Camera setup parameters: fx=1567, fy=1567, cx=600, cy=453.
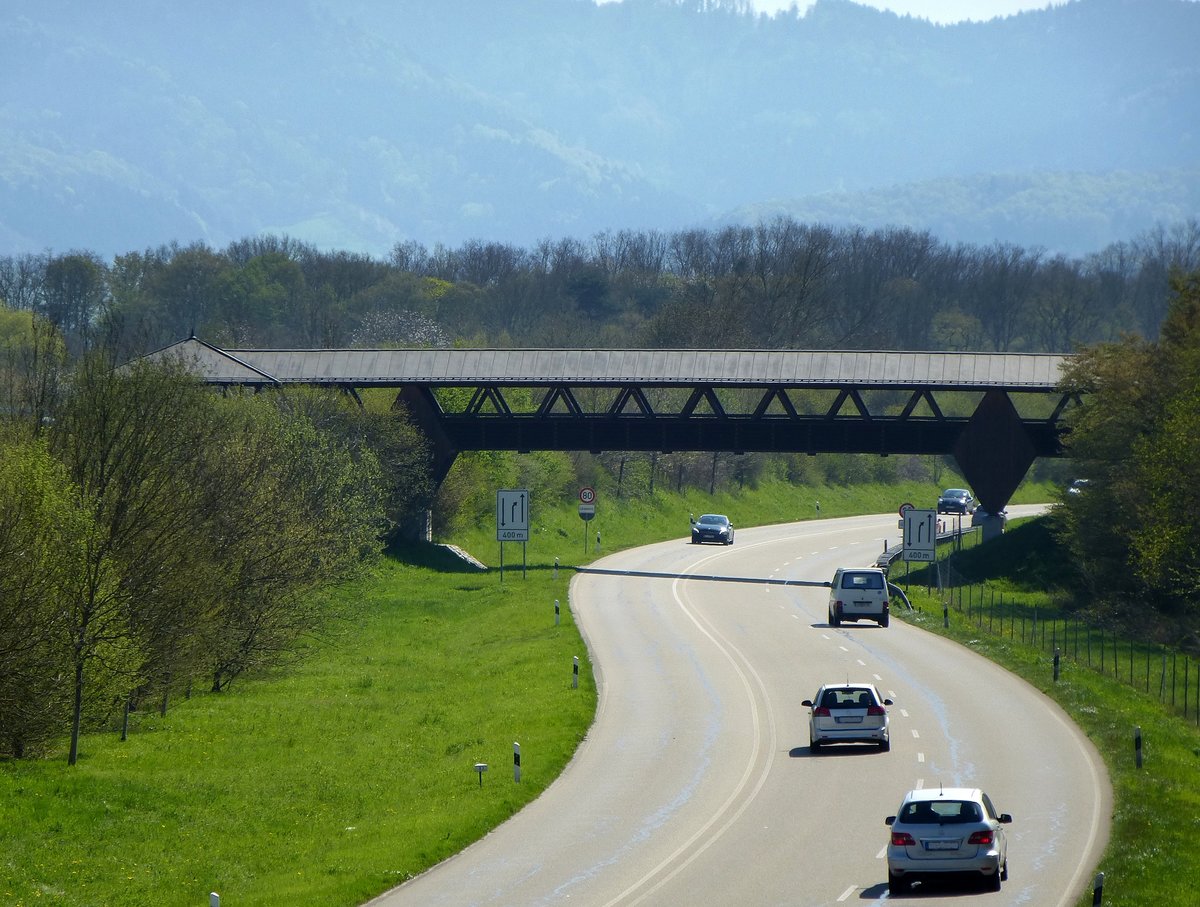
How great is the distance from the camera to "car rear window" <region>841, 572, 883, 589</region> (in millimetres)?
51562

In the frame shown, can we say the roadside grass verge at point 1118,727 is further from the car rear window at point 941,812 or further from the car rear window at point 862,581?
the car rear window at point 862,581

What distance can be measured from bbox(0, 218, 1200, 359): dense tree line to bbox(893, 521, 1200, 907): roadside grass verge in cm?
6084

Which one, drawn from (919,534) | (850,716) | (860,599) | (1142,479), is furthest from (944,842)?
(919,534)

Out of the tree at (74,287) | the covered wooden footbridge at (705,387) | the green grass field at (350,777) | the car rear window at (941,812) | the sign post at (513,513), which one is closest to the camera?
the car rear window at (941,812)

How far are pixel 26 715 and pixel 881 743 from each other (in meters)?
16.6

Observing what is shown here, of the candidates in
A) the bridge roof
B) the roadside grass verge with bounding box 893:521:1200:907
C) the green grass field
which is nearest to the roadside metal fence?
the roadside grass verge with bounding box 893:521:1200:907

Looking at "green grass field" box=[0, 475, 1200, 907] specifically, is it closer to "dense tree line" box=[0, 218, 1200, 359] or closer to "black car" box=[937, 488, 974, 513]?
"black car" box=[937, 488, 974, 513]

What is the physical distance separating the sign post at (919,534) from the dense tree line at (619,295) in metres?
65.0

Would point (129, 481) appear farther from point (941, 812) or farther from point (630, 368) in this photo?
point (630, 368)

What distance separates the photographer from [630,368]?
71.1m

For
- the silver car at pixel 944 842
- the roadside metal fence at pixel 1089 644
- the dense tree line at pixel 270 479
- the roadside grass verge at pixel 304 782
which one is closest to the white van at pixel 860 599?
the roadside metal fence at pixel 1089 644

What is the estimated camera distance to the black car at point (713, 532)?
277 ft

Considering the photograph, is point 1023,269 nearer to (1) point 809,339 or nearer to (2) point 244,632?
(1) point 809,339

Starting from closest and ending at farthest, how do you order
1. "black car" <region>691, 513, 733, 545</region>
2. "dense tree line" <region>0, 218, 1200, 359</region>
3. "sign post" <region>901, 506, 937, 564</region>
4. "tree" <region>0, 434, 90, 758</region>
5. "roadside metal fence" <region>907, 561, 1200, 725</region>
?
"tree" <region>0, 434, 90, 758</region> → "roadside metal fence" <region>907, 561, 1200, 725</region> → "sign post" <region>901, 506, 937, 564</region> → "black car" <region>691, 513, 733, 545</region> → "dense tree line" <region>0, 218, 1200, 359</region>
